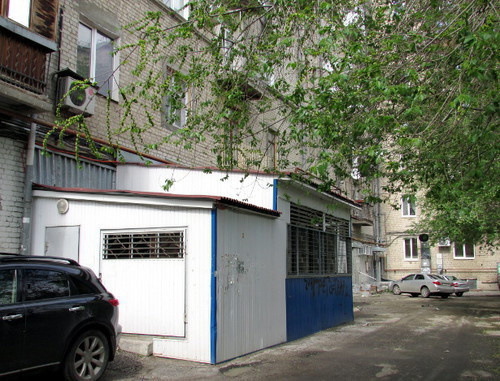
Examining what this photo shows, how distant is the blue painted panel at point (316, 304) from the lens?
10.9 meters

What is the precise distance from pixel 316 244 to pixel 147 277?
570cm

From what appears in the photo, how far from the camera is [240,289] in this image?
28.5 feet

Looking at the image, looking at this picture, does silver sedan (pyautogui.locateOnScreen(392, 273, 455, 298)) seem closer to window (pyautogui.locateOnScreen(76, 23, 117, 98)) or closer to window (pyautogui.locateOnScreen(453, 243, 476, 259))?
window (pyautogui.locateOnScreen(453, 243, 476, 259))

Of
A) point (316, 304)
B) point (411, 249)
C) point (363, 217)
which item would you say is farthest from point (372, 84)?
point (411, 249)

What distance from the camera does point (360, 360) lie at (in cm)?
866

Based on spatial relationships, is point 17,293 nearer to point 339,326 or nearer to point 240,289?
point 240,289

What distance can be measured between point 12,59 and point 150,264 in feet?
14.6

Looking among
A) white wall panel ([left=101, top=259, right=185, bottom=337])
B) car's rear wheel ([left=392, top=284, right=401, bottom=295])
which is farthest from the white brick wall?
car's rear wheel ([left=392, top=284, right=401, bottom=295])

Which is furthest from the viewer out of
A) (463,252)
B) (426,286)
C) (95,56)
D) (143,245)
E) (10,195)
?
(463,252)

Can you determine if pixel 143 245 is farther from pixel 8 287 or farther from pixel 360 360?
pixel 360 360

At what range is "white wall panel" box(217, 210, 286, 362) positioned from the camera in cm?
815

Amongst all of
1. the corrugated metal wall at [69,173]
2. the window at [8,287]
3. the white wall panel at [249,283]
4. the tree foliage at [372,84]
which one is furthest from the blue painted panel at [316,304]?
the window at [8,287]

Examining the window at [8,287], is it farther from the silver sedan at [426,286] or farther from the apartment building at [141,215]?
the silver sedan at [426,286]

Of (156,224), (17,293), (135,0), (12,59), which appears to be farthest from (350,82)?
(135,0)
